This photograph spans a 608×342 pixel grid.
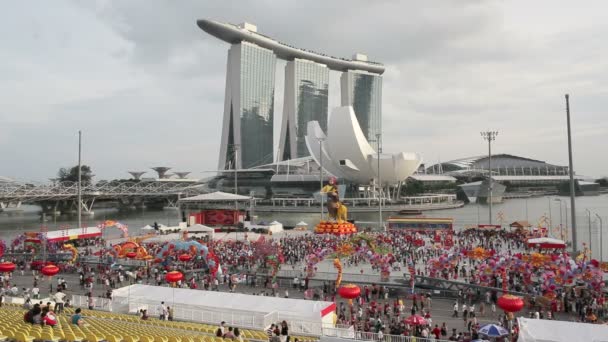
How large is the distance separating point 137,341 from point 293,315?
4633 millimetres

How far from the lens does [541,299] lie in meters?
14.9

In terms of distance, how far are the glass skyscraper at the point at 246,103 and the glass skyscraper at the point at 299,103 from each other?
8517 millimetres

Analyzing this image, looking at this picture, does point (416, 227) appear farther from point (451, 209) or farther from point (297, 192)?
point (297, 192)

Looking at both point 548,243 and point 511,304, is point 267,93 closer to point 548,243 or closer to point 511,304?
point 548,243

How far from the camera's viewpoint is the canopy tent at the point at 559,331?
9250 millimetres

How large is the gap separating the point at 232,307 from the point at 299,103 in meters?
113

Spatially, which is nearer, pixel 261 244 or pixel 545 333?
pixel 545 333

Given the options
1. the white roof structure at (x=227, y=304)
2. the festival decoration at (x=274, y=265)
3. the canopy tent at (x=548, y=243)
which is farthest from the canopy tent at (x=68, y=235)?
the canopy tent at (x=548, y=243)

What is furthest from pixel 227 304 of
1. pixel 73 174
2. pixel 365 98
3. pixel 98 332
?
pixel 365 98

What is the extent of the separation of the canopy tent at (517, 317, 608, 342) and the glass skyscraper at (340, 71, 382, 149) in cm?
13220

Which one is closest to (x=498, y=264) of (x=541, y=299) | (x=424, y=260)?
(x=541, y=299)

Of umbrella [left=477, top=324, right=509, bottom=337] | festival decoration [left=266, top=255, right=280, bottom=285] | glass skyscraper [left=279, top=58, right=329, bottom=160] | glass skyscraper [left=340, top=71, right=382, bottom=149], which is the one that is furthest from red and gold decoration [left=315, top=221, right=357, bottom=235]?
glass skyscraper [left=340, top=71, right=382, bottom=149]

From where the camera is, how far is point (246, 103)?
108188 millimetres

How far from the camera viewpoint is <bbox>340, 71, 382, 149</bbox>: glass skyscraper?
141250 mm
